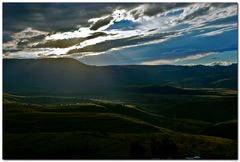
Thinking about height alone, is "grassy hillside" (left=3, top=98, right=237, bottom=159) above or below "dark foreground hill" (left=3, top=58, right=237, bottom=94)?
below

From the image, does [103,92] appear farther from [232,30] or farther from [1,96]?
[232,30]

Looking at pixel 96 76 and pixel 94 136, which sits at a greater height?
pixel 96 76

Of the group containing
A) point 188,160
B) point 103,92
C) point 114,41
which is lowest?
point 188,160

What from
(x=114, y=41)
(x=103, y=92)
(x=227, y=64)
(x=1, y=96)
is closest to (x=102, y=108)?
(x=103, y=92)

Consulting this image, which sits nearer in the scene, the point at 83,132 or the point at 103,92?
the point at 83,132

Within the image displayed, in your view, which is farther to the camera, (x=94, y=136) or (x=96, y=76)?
(x=96, y=76)

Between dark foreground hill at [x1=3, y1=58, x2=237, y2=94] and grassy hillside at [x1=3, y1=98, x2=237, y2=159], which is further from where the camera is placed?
dark foreground hill at [x1=3, y1=58, x2=237, y2=94]

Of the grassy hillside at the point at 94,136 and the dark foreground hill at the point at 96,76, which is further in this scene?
the dark foreground hill at the point at 96,76

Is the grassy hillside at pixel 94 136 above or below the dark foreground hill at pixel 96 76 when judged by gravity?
below
